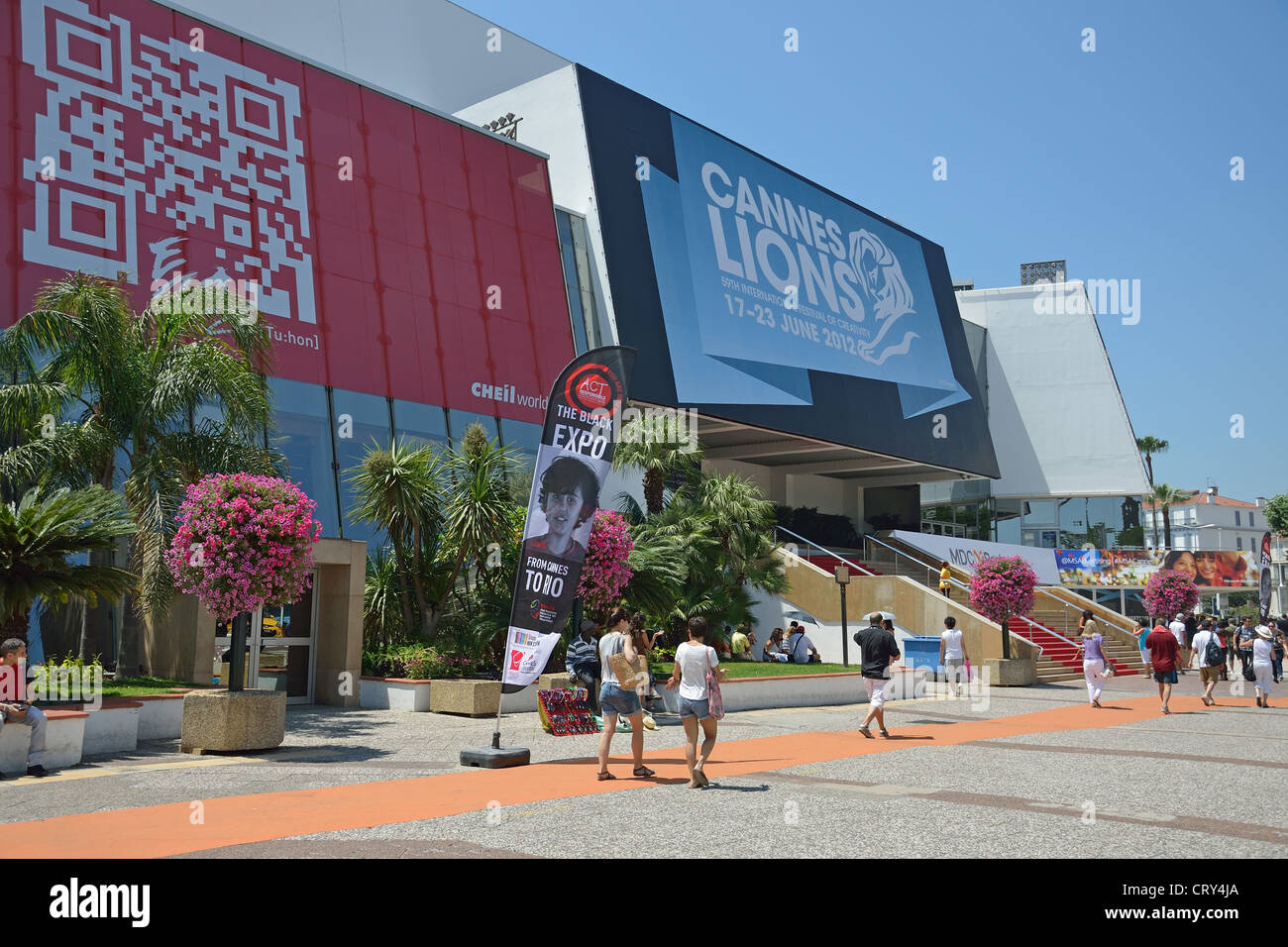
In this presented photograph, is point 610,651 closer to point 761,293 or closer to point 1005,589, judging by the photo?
point 1005,589

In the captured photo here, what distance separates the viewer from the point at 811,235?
3912 cm

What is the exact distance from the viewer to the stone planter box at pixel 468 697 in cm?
1612

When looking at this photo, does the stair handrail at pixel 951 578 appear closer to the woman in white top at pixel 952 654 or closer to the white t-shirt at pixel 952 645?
the woman in white top at pixel 952 654

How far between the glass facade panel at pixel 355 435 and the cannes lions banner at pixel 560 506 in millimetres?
9235

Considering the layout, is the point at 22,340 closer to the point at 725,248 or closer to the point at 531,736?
the point at 531,736

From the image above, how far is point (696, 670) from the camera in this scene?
9.85 meters

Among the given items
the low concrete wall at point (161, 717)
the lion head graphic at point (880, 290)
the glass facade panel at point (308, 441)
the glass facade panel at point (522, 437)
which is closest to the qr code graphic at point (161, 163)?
the glass facade panel at point (308, 441)

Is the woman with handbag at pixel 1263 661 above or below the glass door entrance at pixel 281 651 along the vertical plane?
below

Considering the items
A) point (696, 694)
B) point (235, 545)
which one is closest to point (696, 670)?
point (696, 694)

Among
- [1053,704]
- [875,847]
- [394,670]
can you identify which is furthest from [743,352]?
[875,847]

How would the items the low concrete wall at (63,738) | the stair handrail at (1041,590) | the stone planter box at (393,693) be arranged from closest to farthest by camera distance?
1. the low concrete wall at (63,738)
2. the stone planter box at (393,693)
3. the stair handrail at (1041,590)

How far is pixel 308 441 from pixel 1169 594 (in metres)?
25.4
